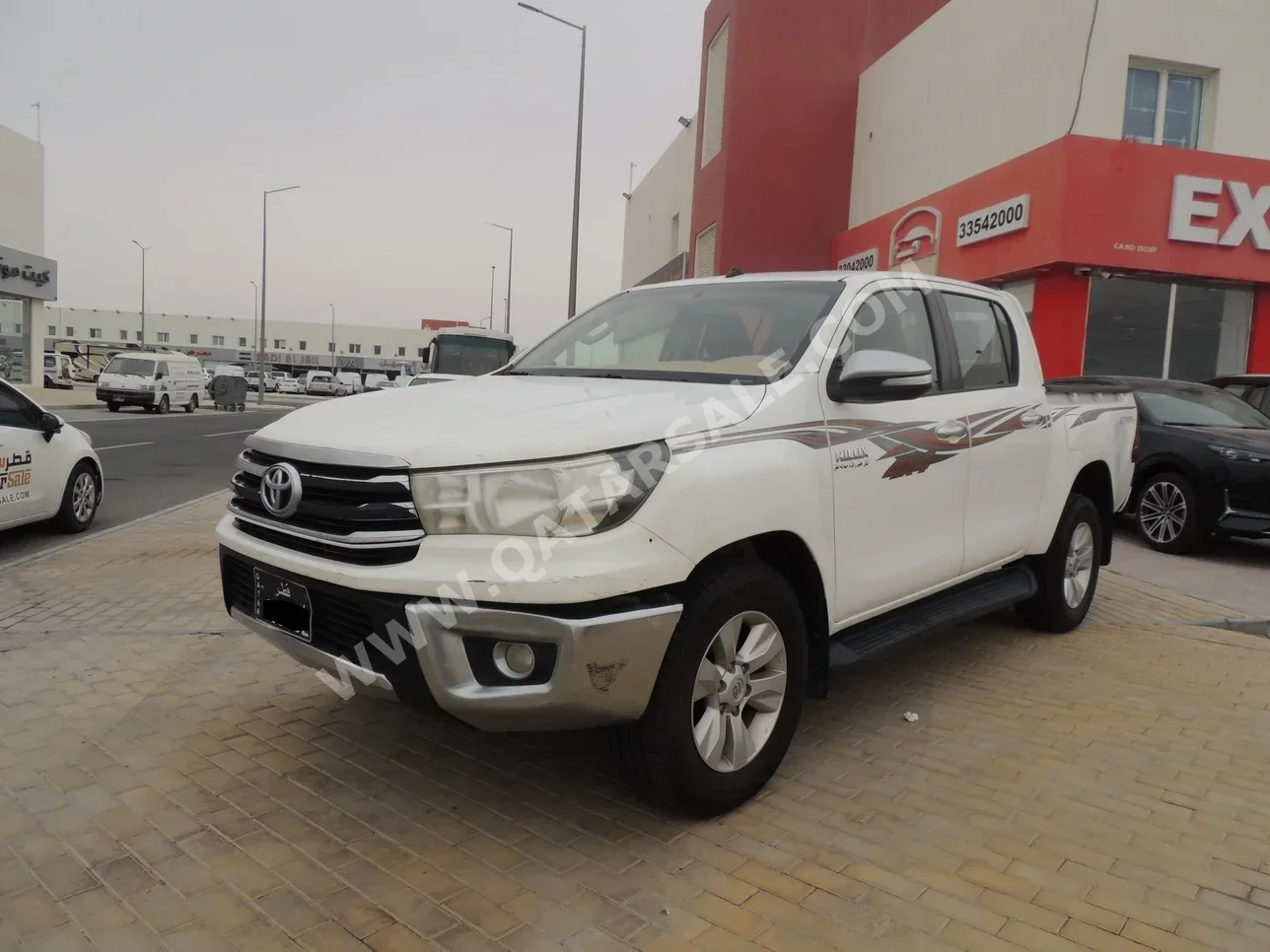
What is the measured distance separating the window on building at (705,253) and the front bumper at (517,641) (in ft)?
60.7

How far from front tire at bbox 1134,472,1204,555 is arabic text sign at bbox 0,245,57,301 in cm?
3857

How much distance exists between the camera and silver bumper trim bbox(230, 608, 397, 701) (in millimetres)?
2797

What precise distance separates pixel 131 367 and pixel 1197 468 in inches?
1168

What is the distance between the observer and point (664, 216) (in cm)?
3272

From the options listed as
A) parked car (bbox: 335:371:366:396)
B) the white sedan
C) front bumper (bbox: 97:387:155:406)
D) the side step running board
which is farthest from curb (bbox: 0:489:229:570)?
parked car (bbox: 335:371:366:396)

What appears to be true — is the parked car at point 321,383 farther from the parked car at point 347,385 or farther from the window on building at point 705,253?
the window on building at point 705,253

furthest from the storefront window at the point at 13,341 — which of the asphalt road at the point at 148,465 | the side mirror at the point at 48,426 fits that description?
the side mirror at the point at 48,426

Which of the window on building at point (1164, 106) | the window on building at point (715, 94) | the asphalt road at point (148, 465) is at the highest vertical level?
the window on building at point (715, 94)

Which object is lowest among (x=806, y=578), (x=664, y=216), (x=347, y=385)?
(x=347, y=385)

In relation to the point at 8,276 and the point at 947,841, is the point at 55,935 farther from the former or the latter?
the point at 8,276

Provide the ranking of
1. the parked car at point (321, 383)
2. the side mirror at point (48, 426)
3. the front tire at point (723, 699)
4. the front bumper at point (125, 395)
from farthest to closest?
the parked car at point (321, 383), the front bumper at point (125, 395), the side mirror at point (48, 426), the front tire at point (723, 699)

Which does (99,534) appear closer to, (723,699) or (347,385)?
(723,699)

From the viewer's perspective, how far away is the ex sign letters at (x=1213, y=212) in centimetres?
1283

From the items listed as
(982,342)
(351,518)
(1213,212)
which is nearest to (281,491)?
(351,518)
